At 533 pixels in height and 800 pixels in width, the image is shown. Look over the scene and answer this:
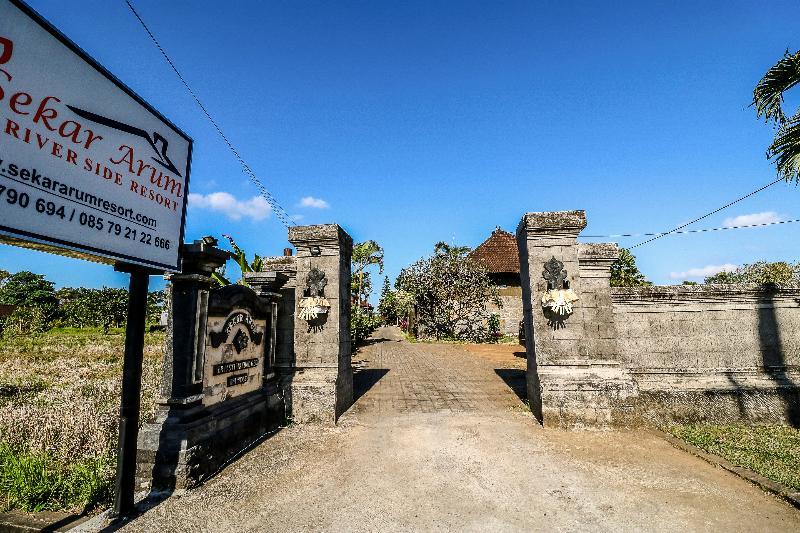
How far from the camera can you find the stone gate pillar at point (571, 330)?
6285 mm

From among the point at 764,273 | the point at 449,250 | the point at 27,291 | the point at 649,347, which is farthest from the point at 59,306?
the point at 764,273

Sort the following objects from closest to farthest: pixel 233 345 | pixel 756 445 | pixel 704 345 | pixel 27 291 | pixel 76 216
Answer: pixel 76 216 → pixel 756 445 → pixel 233 345 → pixel 704 345 → pixel 27 291

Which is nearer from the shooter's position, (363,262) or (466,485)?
(466,485)

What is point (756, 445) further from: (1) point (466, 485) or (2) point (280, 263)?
(2) point (280, 263)

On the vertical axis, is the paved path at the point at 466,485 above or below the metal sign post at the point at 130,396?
below

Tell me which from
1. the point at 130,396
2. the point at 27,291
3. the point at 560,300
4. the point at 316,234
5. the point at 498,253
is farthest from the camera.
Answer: the point at 27,291

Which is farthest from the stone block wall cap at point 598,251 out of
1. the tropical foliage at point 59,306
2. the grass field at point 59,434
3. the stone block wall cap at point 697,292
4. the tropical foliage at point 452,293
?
the tropical foliage at point 59,306

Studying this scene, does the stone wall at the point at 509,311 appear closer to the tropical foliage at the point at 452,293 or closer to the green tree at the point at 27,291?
the tropical foliage at the point at 452,293

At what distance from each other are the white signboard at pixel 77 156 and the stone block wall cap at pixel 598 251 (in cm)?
662

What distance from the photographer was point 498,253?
28.5 meters

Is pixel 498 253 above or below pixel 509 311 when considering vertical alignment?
above

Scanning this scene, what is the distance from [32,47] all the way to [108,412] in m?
6.33

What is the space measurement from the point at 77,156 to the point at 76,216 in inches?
20.2

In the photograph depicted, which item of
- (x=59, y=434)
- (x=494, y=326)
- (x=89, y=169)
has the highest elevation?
(x=89, y=169)
